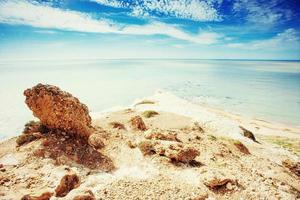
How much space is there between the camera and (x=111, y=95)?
199 feet

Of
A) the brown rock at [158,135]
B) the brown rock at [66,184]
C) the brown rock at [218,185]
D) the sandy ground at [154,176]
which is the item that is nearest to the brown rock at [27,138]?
the sandy ground at [154,176]

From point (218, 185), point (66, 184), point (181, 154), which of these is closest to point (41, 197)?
point (66, 184)

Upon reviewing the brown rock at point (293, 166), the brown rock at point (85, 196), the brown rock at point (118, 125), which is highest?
the brown rock at point (85, 196)

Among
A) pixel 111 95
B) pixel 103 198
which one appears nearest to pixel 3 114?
pixel 111 95

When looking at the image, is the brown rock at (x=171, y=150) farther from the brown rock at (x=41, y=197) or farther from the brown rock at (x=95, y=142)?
the brown rock at (x=41, y=197)

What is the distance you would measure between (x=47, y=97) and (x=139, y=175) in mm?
6793

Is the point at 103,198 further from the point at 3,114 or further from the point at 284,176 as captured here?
the point at 3,114

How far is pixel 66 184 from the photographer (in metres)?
8.30

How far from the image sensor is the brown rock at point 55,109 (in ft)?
40.5

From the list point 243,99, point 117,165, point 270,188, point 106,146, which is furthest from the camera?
point 243,99

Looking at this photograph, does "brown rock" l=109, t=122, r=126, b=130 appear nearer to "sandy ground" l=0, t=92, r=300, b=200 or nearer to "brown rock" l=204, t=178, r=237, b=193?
"sandy ground" l=0, t=92, r=300, b=200

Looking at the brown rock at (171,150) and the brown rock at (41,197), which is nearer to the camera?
the brown rock at (41,197)

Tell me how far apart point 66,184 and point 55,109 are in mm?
5319

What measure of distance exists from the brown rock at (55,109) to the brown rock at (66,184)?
4304 millimetres
